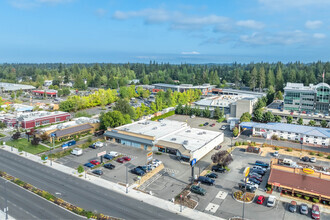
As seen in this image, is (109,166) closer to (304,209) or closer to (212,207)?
(212,207)

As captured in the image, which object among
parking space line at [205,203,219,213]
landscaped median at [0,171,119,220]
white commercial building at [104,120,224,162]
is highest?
white commercial building at [104,120,224,162]

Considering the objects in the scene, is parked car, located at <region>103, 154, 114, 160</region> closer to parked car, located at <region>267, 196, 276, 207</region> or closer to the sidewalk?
the sidewalk

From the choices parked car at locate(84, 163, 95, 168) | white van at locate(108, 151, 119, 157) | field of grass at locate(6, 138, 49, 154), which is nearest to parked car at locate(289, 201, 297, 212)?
white van at locate(108, 151, 119, 157)

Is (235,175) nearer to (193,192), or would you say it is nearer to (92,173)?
(193,192)

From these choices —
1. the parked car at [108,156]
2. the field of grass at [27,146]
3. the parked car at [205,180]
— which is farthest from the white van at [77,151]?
the parked car at [205,180]

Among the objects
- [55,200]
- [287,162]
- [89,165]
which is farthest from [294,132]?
[55,200]

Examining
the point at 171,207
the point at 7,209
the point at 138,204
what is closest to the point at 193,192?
the point at 171,207
